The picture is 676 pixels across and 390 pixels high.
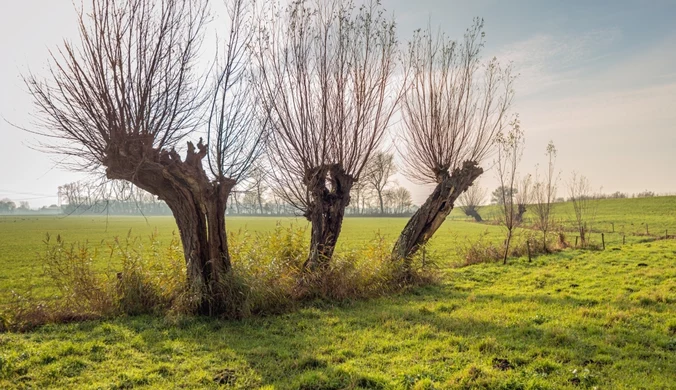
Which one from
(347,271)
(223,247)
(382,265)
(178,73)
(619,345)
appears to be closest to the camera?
(619,345)

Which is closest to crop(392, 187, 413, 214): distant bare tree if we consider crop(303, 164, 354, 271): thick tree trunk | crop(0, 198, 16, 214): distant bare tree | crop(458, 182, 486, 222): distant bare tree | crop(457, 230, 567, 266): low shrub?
crop(458, 182, 486, 222): distant bare tree

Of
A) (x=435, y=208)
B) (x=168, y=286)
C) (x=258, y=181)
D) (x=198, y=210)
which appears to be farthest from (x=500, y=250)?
(x=168, y=286)

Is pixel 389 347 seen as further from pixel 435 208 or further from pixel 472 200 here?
pixel 472 200

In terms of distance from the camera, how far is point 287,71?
34.8ft

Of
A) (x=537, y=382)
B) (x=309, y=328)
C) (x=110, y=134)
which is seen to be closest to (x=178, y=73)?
(x=110, y=134)

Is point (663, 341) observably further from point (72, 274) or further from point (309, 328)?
point (72, 274)

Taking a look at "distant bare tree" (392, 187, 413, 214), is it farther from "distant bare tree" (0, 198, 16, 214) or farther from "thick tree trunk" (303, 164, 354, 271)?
"distant bare tree" (0, 198, 16, 214)

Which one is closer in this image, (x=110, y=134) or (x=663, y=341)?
(x=663, y=341)

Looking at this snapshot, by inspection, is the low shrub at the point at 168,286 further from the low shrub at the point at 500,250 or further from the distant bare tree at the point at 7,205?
the distant bare tree at the point at 7,205

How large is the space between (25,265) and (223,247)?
17065 mm

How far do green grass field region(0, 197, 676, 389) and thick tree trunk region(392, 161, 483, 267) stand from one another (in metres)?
3.45

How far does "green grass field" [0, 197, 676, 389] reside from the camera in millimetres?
4863

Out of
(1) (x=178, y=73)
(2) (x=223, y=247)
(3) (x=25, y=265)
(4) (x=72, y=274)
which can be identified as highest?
(1) (x=178, y=73)

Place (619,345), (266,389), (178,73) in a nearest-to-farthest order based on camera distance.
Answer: (266,389) → (619,345) → (178,73)
